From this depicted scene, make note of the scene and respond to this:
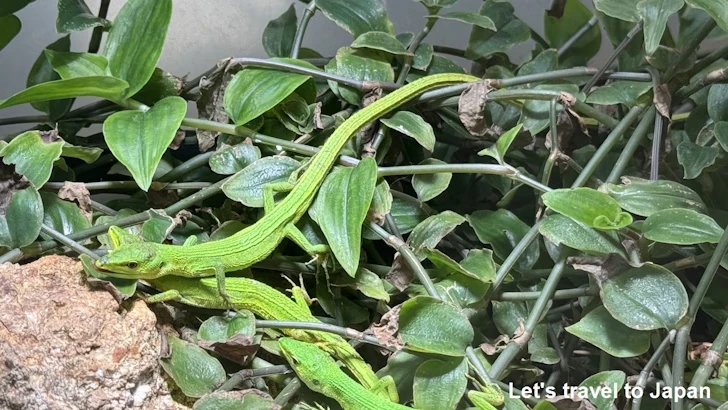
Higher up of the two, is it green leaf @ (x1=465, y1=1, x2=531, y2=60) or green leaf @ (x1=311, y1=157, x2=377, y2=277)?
green leaf @ (x1=465, y1=1, x2=531, y2=60)

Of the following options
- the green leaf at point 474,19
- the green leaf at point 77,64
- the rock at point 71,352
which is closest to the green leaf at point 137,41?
the green leaf at point 77,64

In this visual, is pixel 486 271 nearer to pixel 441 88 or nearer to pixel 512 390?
pixel 512 390

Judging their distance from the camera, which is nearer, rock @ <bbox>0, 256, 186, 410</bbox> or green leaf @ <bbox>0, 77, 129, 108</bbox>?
rock @ <bbox>0, 256, 186, 410</bbox>

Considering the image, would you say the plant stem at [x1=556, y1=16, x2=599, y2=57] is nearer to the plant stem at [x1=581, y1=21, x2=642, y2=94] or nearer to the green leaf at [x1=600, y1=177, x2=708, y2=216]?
the plant stem at [x1=581, y1=21, x2=642, y2=94]

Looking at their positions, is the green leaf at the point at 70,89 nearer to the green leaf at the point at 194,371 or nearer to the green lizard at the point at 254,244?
the green lizard at the point at 254,244

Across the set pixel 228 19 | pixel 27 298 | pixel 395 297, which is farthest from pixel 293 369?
pixel 228 19

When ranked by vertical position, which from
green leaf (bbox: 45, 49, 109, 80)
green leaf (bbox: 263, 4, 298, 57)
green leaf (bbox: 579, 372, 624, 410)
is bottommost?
green leaf (bbox: 579, 372, 624, 410)

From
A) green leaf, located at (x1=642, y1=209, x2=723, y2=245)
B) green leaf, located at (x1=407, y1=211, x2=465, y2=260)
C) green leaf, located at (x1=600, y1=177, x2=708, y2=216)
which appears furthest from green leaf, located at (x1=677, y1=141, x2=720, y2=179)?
green leaf, located at (x1=407, y1=211, x2=465, y2=260)

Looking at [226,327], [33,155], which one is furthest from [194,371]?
[33,155]
